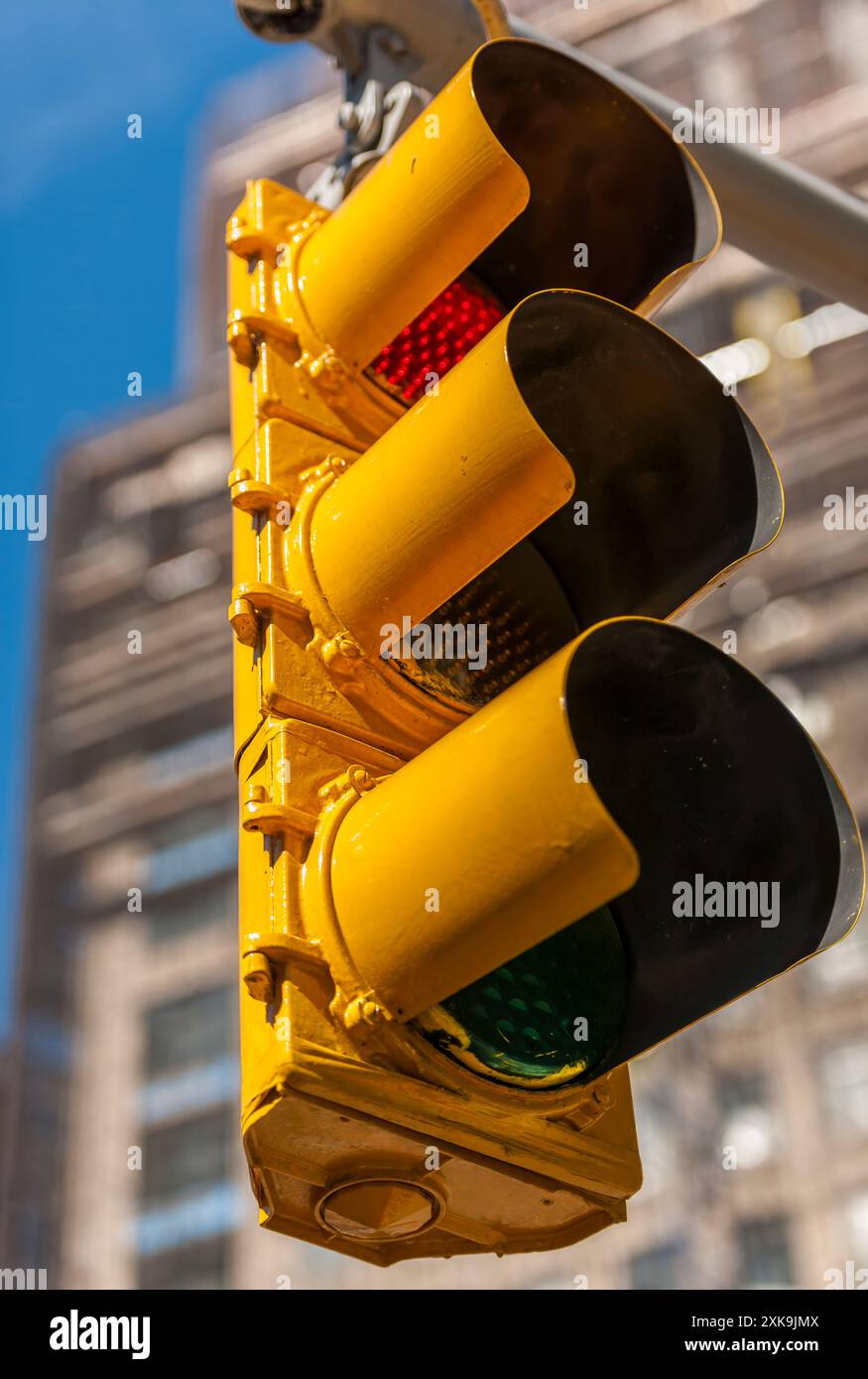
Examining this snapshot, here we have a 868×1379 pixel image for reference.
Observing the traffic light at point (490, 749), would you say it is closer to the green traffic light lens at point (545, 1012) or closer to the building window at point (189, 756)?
the green traffic light lens at point (545, 1012)

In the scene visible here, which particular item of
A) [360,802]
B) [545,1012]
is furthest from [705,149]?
[545,1012]

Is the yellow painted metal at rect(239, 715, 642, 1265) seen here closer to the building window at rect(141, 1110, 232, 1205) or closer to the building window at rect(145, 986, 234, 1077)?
the building window at rect(141, 1110, 232, 1205)

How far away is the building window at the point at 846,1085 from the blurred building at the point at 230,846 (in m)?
0.06

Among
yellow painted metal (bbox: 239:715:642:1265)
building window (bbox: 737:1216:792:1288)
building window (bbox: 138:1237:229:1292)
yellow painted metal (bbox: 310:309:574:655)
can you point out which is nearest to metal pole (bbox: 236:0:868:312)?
yellow painted metal (bbox: 310:309:574:655)

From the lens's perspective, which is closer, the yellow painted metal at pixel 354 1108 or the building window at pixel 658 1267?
the yellow painted metal at pixel 354 1108

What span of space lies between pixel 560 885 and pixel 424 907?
0.83 ft

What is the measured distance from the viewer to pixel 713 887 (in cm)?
304

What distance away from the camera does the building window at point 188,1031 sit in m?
54.6

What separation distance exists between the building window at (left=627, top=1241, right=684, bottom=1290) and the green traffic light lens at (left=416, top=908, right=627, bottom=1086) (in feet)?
131

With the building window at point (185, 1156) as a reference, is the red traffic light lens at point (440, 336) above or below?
below

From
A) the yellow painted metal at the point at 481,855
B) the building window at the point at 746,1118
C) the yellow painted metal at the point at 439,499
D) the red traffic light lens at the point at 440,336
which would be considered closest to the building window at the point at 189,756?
the building window at the point at 746,1118

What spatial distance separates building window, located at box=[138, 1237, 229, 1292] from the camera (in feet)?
162

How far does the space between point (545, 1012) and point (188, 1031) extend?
5359cm

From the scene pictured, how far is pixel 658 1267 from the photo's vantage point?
4231 centimetres
